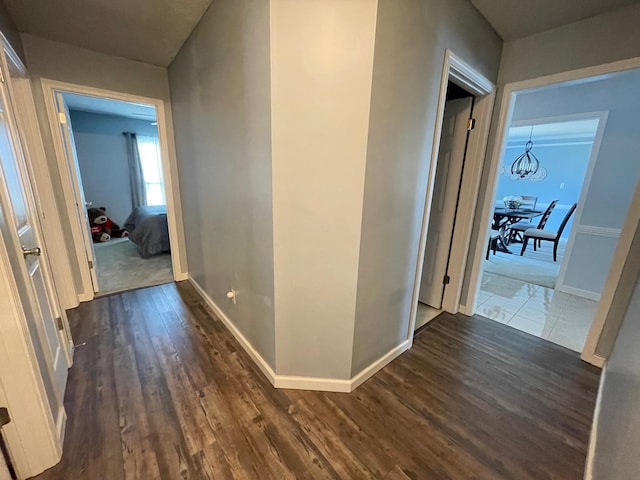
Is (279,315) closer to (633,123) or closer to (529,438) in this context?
(529,438)

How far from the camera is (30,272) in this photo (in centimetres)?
134

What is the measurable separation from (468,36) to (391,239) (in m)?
1.46

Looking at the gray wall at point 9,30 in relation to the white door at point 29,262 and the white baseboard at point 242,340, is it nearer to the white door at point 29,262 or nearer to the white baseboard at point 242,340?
the white door at point 29,262

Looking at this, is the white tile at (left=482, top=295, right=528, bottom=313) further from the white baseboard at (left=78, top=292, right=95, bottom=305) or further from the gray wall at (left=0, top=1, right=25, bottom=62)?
the gray wall at (left=0, top=1, right=25, bottom=62)

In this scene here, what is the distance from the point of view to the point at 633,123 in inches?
104

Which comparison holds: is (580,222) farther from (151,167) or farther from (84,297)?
(151,167)

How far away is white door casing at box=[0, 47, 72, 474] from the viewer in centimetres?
114

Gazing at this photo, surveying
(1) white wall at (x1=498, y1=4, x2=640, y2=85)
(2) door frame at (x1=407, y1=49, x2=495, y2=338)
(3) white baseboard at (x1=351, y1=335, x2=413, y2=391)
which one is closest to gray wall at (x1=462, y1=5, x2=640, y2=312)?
(1) white wall at (x1=498, y1=4, x2=640, y2=85)

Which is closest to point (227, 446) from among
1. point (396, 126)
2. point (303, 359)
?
point (303, 359)

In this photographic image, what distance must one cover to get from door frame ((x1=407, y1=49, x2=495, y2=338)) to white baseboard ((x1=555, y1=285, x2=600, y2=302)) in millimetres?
1704

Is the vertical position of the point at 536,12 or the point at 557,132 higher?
the point at 557,132

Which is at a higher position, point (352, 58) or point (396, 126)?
point (352, 58)

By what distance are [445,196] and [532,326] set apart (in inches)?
56.6

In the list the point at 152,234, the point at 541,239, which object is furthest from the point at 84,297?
the point at 541,239
